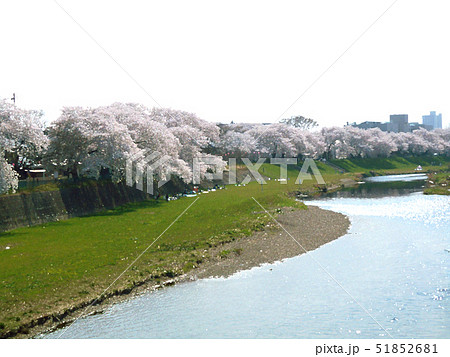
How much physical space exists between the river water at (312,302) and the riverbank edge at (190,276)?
0.56 meters

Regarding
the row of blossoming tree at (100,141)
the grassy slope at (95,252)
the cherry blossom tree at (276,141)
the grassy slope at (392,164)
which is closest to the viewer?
the grassy slope at (95,252)

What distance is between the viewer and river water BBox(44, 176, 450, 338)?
1579cm

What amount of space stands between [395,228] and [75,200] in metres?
29.8

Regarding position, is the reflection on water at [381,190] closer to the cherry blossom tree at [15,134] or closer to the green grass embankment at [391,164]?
the green grass embankment at [391,164]

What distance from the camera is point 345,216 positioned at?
42031 mm

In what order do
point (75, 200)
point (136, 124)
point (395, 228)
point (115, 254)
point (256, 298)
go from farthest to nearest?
A: point (136, 124) → point (75, 200) → point (395, 228) → point (115, 254) → point (256, 298)

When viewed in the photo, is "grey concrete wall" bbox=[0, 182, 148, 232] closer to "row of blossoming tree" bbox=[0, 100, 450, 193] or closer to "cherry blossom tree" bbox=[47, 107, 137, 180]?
"row of blossoming tree" bbox=[0, 100, 450, 193]

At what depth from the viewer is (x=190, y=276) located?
22297mm

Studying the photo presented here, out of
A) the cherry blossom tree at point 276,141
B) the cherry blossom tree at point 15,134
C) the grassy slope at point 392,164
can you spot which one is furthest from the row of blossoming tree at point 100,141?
the grassy slope at point 392,164

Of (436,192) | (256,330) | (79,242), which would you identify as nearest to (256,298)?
(256,330)

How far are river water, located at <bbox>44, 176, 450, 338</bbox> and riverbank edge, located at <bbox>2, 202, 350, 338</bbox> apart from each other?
557 millimetres

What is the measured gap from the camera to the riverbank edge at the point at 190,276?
15789 millimetres

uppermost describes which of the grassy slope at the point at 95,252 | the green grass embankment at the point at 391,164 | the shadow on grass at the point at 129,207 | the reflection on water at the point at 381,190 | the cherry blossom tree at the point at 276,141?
the cherry blossom tree at the point at 276,141
